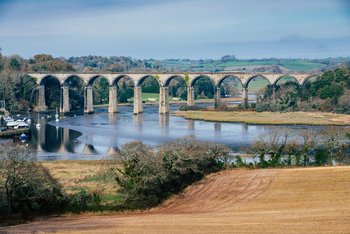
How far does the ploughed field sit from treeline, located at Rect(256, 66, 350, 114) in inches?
1953

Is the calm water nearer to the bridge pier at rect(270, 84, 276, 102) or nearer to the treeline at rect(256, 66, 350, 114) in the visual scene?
the treeline at rect(256, 66, 350, 114)

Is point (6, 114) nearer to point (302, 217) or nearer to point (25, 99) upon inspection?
point (25, 99)

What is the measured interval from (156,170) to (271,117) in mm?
48760

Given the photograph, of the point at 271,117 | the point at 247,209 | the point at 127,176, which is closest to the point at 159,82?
the point at 271,117

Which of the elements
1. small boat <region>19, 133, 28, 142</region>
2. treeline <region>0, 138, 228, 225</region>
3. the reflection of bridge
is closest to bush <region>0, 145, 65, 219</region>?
treeline <region>0, 138, 228, 225</region>

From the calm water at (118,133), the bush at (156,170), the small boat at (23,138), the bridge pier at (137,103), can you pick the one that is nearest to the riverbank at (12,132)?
the calm water at (118,133)

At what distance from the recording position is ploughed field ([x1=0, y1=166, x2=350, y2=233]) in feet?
77.5

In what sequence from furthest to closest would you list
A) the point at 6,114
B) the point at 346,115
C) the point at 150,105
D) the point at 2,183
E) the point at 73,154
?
the point at 150,105 < the point at 6,114 < the point at 346,115 < the point at 73,154 < the point at 2,183

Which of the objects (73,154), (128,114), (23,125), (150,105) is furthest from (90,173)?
(150,105)

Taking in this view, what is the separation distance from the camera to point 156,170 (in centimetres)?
3127

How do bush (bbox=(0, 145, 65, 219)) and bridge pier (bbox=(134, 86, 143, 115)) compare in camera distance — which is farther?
bridge pier (bbox=(134, 86, 143, 115))

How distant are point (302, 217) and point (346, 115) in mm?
54800

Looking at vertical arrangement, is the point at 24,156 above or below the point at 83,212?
above

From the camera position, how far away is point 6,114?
82.4 meters
